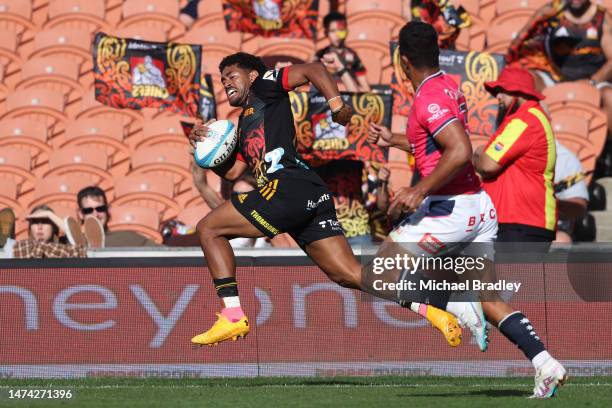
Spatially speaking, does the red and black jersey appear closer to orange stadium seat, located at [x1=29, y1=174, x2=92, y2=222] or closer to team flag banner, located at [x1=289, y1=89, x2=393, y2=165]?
team flag banner, located at [x1=289, y1=89, x2=393, y2=165]

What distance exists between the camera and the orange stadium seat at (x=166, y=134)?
1280cm

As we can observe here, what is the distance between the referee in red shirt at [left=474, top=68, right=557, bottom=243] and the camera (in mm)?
8494

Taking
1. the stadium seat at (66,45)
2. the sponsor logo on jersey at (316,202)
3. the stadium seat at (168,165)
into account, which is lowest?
the stadium seat at (168,165)

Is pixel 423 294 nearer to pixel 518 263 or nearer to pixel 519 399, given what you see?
pixel 519 399

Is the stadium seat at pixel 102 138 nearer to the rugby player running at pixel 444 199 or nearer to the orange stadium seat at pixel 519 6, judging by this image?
the orange stadium seat at pixel 519 6

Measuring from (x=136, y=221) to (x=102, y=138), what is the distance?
160cm

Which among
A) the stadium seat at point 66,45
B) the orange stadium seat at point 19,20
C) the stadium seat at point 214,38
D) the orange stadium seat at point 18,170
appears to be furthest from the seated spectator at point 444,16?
the orange stadium seat at point 19,20

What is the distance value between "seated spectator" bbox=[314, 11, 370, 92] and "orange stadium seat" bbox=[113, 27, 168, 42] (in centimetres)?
225

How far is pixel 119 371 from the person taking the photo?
9227 mm

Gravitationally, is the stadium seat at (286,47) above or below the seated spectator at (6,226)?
above

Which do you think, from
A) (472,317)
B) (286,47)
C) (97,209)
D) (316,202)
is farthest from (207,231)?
(286,47)

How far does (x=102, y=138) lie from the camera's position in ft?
42.3

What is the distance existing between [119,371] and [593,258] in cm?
389

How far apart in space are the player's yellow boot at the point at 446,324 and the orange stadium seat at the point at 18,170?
6947 mm
